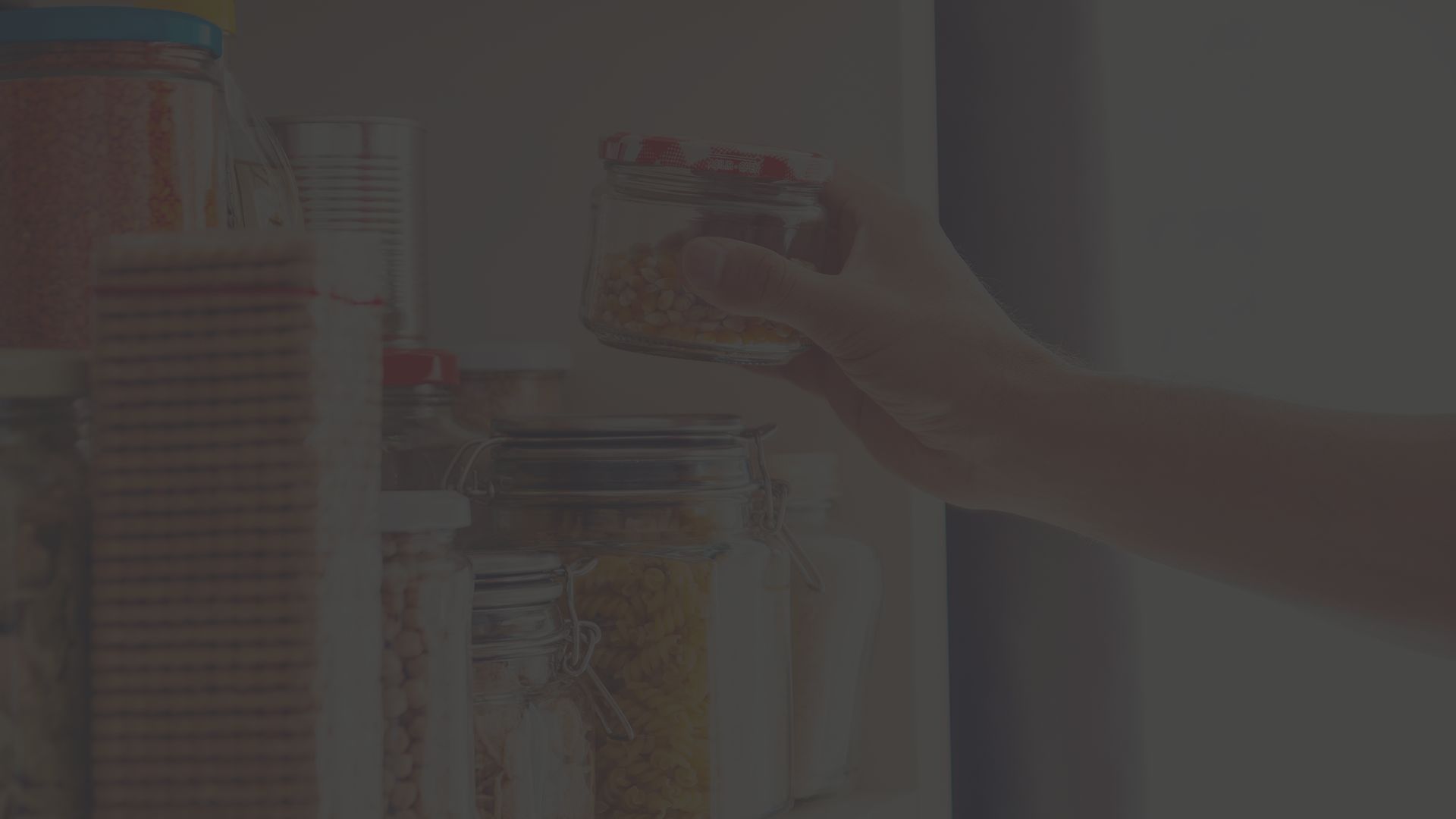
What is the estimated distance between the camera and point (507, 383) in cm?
86

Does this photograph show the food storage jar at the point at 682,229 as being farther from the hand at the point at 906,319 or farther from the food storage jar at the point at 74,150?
the food storage jar at the point at 74,150

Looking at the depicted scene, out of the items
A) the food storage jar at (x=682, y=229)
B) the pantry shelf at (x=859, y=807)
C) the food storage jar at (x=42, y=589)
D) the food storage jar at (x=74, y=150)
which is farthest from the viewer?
the pantry shelf at (x=859, y=807)

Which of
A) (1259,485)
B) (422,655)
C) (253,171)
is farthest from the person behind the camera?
(1259,485)

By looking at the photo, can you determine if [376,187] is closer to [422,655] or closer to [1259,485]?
[422,655]

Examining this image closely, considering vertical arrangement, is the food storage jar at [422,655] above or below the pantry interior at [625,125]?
below

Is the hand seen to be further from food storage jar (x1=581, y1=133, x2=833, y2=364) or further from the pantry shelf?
the pantry shelf

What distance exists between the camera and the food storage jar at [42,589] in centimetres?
37

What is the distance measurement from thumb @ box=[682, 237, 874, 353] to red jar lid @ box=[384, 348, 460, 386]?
0.45ft

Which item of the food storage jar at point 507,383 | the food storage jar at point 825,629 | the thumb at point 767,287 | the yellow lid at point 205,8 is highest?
the yellow lid at point 205,8

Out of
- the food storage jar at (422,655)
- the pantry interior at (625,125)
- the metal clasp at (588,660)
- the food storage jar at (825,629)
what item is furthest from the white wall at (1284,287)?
the food storage jar at (422,655)

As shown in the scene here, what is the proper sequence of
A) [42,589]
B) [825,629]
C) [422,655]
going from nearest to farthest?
[42,589]
[422,655]
[825,629]

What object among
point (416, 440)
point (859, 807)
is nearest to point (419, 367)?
point (416, 440)

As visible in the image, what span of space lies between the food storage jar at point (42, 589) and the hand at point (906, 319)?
1.14 feet

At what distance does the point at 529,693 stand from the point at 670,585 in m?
0.10
